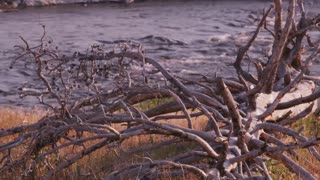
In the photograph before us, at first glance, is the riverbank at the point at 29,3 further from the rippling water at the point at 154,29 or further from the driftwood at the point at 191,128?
the driftwood at the point at 191,128

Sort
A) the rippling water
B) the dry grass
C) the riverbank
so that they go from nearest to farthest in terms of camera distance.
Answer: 1. the dry grass
2. the rippling water
3. the riverbank

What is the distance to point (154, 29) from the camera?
24.9 m

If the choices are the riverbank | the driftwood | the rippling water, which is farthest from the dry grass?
the riverbank

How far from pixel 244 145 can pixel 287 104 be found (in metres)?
1.87

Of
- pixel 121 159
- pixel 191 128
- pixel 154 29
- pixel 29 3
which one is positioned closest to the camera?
pixel 191 128

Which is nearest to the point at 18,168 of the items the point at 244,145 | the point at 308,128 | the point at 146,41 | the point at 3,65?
the point at 244,145

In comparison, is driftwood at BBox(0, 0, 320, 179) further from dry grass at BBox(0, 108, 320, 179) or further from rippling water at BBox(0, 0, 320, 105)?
rippling water at BBox(0, 0, 320, 105)

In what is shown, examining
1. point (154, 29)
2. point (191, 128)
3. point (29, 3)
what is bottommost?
point (29, 3)

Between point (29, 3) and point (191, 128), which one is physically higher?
point (191, 128)

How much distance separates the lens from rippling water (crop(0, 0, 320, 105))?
1961 centimetres

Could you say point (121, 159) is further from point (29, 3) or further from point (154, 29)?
point (29, 3)

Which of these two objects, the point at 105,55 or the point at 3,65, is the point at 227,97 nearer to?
the point at 105,55

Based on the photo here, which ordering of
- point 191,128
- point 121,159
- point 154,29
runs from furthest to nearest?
1. point 154,29
2. point 121,159
3. point 191,128

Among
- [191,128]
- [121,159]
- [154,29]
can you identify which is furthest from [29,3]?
[191,128]
